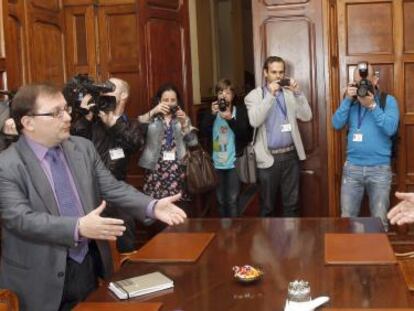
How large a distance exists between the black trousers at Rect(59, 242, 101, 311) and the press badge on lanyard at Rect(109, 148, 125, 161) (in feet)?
4.95

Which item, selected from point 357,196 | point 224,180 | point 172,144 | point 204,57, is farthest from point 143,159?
point 204,57

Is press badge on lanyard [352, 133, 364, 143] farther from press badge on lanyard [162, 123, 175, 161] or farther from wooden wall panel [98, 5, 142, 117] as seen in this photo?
wooden wall panel [98, 5, 142, 117]

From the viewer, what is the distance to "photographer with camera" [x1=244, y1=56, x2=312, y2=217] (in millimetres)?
4344

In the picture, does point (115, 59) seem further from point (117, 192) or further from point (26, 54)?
point (117, 192)

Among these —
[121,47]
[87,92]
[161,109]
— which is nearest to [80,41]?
[121,47]

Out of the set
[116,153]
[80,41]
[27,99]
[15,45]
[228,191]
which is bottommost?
[228,191]

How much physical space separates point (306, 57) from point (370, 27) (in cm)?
54

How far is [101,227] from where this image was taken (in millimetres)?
2008

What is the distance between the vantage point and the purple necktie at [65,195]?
229 centimetres

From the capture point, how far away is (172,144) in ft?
14.0

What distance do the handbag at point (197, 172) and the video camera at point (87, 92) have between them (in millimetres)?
789

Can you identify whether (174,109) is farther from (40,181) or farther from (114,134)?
(40,181)

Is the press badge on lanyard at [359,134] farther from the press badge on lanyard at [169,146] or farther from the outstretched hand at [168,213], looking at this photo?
the outstretched hand at [168,213]

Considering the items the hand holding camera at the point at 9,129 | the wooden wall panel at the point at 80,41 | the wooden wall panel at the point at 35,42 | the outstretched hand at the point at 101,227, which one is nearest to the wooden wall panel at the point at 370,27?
the wooden wall panel at the point at 80,41
